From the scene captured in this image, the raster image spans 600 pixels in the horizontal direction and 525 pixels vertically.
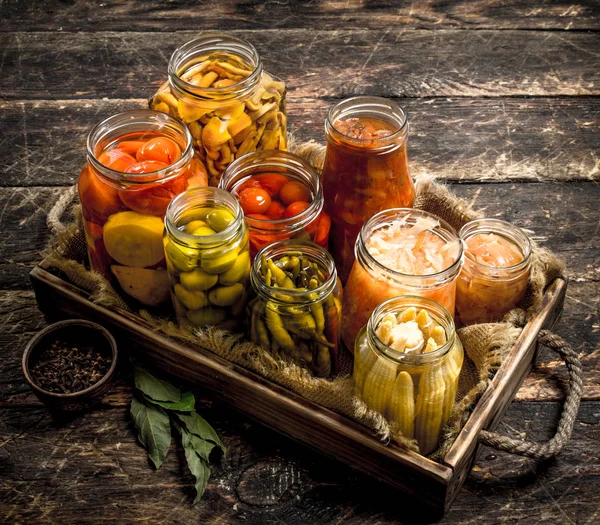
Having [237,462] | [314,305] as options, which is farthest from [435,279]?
[237,462]

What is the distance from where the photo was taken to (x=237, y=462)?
1.42m

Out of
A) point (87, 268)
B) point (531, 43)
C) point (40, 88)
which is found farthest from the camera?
point (531, 43)

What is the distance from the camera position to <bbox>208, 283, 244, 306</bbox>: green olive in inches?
53.5

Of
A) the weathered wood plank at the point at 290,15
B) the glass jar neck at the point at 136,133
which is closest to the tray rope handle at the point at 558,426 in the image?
the glass jar neck at the point at 136,133

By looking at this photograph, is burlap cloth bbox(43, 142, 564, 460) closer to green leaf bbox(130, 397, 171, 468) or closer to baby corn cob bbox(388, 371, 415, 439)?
baby corn cob bbox(388, 371, 415, 439)

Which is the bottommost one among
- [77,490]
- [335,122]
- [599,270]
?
[77,490]

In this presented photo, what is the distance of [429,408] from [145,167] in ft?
1.93

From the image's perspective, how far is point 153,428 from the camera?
144 centimetres

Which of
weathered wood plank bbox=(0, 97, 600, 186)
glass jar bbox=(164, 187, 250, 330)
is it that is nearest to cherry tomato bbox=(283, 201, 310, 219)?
glass jar bbox=(164, 187, 250, 330)

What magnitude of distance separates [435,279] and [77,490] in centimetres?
67

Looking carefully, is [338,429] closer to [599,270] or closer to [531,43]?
[599,270]

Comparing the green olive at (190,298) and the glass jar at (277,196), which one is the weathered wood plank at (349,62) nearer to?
the glass jar at (277,196)

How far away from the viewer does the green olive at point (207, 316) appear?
1.40 metres

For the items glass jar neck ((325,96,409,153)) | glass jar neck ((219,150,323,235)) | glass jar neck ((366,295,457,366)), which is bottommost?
glass jar neck ((366,295,457,366))
